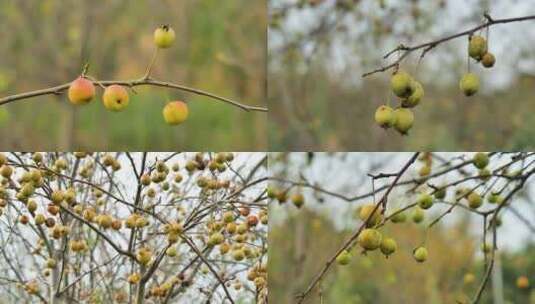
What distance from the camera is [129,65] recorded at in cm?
352

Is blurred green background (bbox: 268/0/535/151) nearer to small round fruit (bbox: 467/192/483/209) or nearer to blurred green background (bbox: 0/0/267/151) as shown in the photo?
blurred green background (bbox: 0/0/267/151)

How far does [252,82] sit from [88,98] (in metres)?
2.10

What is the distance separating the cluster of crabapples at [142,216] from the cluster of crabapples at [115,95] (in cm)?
34

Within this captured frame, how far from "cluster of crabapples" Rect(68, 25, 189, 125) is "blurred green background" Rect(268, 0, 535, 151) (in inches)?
46.7

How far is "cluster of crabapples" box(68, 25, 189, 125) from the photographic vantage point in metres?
1.06

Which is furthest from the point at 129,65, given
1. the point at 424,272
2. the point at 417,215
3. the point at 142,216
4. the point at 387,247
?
the point at 387,247

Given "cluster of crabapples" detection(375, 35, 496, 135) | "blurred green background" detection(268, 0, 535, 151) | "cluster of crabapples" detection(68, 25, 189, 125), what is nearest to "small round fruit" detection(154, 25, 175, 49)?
"cluster of crabapples" detection(68, 25, 189, 125)

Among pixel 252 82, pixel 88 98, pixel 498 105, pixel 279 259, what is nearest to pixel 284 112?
pixel 252 82

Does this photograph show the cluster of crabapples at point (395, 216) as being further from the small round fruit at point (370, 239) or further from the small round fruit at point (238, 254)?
the small round fruit at point (238, 254)

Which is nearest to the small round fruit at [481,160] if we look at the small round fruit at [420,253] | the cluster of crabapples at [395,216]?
the cluster of crabapples at [395,216]

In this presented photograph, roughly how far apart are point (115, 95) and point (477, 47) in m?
0.50

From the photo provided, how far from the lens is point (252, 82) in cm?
315

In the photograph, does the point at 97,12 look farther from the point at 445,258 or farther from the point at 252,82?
the point at 445,258

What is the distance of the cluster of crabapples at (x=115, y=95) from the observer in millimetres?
1059
